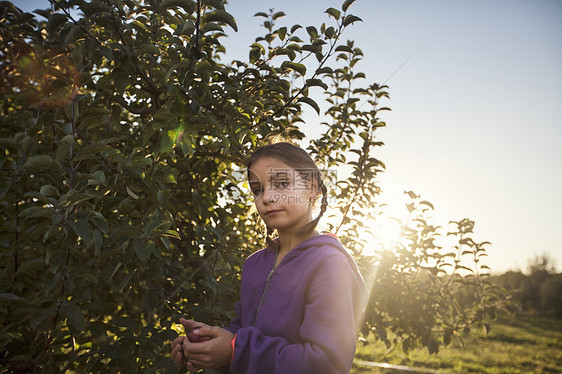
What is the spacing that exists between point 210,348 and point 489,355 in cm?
812

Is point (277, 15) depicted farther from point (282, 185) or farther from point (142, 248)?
point (142, 248)

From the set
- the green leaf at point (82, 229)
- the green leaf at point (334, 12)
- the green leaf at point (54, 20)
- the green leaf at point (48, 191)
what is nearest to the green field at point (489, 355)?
the green leaf at point (334, 12)

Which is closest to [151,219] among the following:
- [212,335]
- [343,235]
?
[212,335]

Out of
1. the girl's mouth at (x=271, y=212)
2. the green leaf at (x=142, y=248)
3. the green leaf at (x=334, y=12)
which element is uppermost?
the green leaf at (x=334, y=12)

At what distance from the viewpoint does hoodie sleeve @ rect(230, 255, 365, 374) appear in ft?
3.34

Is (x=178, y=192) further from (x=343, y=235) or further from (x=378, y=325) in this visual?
(x=378, y=325)

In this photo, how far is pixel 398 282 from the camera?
10.2 feet

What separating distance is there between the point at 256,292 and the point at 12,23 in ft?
7.28

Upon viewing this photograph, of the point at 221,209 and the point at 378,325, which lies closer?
the point at 221,209

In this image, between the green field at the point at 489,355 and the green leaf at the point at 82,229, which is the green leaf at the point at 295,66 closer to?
the green leaf at the point at 82,229

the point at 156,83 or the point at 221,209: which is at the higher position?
the point at 156,83

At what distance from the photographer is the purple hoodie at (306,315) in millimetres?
1028

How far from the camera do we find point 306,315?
110 centimetres

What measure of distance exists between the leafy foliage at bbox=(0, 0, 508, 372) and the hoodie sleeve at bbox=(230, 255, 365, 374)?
70 centimetres
